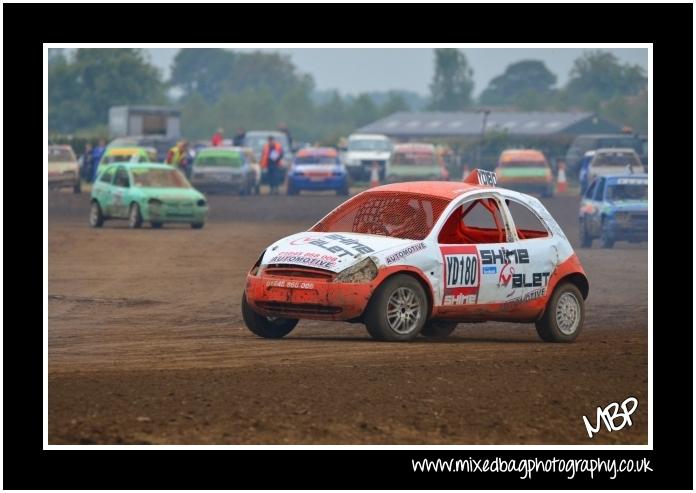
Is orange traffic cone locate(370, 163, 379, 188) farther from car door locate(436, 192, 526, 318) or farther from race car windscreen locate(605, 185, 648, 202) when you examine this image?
car door locate(436, 192, 526, 318)

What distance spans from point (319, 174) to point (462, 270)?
33.4 metres

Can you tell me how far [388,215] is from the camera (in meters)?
15.0

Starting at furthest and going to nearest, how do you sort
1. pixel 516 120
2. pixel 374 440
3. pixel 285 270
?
pixel 516 120, pixel 285 270, pixel 374 440

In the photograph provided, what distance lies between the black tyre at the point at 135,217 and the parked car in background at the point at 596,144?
23187 mm

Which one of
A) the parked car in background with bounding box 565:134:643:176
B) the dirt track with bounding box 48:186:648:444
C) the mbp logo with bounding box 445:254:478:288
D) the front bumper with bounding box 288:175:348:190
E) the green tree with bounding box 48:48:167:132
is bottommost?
the dirt track with bounding box 48:186:648:444

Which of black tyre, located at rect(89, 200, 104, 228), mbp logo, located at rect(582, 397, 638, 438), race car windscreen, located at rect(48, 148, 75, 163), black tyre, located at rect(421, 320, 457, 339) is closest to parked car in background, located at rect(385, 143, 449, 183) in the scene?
race car windscreen, located at rect(48, 148, 75, 163)

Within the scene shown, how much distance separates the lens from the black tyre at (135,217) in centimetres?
3212

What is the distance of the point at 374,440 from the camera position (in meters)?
10.6

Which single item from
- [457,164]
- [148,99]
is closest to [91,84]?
[148,99]

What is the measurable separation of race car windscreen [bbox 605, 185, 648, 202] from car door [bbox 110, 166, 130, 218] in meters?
9.56

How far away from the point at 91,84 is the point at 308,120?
3714cm

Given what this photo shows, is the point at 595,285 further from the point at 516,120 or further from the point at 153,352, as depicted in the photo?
the point at 516,120

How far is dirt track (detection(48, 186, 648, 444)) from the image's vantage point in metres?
10.9

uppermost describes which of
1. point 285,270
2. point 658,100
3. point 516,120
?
point 516,120
